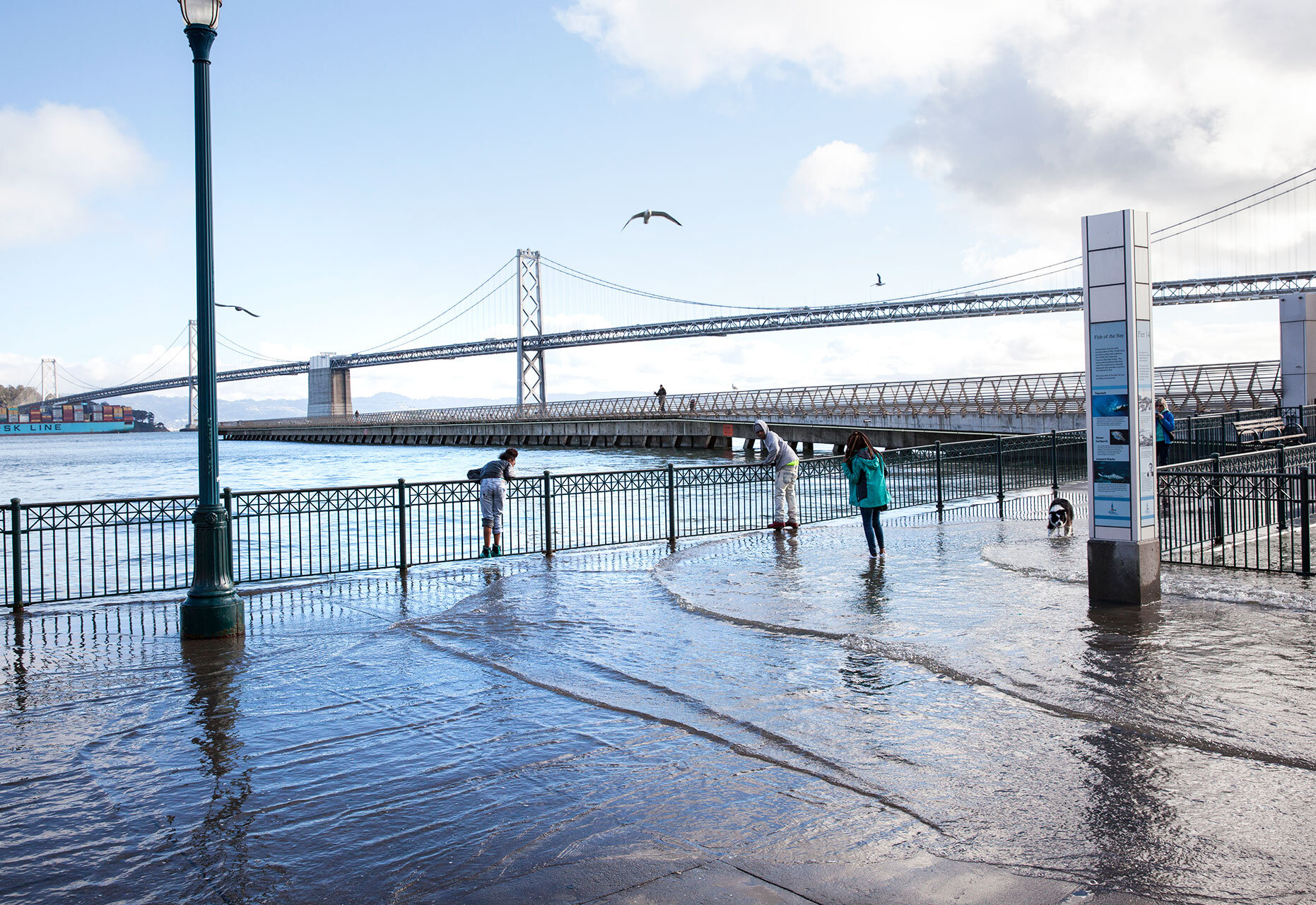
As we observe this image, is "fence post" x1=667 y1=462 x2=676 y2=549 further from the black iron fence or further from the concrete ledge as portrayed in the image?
the black iron fence

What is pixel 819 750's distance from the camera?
5.05m

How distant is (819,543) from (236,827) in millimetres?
10312

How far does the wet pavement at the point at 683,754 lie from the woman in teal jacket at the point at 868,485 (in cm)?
263

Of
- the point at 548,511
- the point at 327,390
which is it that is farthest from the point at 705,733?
the point at 327,390

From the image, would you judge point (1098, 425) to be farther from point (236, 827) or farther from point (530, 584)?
point (236, 827)

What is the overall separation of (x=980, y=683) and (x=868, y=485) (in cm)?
563

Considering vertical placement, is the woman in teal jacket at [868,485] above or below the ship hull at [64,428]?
below

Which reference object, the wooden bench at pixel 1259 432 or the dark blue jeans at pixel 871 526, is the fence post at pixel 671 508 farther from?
the wooden bench at pixel 1259 432

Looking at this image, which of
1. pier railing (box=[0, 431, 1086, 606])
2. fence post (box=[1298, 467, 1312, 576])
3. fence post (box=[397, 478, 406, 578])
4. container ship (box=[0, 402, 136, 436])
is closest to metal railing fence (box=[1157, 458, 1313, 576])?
fence post (box=[1298, 467, 1312, 576])

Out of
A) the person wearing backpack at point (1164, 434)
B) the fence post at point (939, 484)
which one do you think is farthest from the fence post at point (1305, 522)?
the fence post at point (939, 484)

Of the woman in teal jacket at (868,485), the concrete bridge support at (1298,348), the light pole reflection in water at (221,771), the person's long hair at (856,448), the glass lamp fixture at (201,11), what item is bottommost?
the light pole reflection in water at (221,771)

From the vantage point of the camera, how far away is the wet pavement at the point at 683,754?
3.75 metres

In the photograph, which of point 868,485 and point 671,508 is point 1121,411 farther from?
point 671,508

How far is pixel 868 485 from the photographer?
1173 cm
